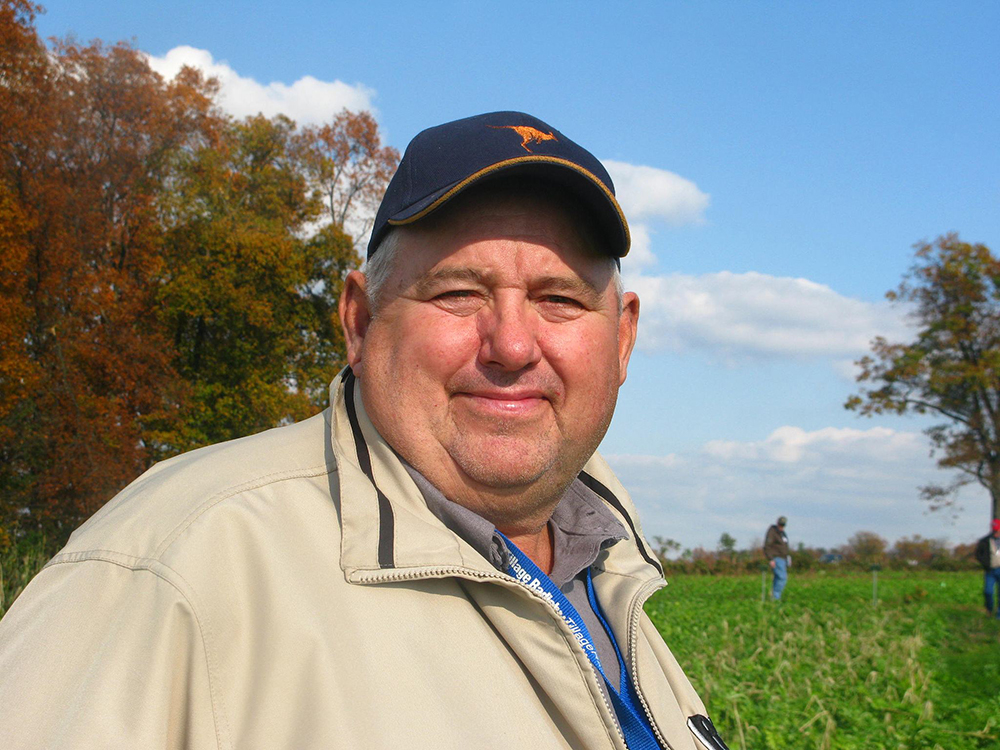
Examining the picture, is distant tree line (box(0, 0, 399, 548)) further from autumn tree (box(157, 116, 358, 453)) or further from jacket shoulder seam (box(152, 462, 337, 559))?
jacket shoulder seam (box(152, 462, 337, 559))

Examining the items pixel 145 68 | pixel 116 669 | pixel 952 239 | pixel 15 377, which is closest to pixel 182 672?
pixel 116 669

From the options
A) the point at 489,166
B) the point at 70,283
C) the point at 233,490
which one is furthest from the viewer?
the point at 70,283

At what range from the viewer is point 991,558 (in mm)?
15891

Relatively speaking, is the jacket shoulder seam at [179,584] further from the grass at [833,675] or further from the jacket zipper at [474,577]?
the grass at [833,675]

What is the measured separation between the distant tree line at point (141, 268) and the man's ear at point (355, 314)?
14679mm

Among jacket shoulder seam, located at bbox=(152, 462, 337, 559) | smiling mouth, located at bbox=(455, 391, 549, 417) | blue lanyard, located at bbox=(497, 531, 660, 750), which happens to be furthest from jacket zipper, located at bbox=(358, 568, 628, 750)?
smiling mouth, located at bbox=(455, 391, 549, 417)

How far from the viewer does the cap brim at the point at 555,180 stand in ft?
5.84

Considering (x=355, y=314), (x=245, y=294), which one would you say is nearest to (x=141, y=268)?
(x=245, y=294)

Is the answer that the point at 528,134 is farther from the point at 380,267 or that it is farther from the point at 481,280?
the point at 380,267

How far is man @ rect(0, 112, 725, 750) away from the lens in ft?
4.32

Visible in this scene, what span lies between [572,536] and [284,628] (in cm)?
100

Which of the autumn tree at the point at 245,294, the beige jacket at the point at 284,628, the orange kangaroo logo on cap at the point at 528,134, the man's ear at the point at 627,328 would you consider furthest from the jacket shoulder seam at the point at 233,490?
the autumn tree at the point at 245,294

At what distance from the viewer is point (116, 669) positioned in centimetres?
126

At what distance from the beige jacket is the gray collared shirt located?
107 mm
